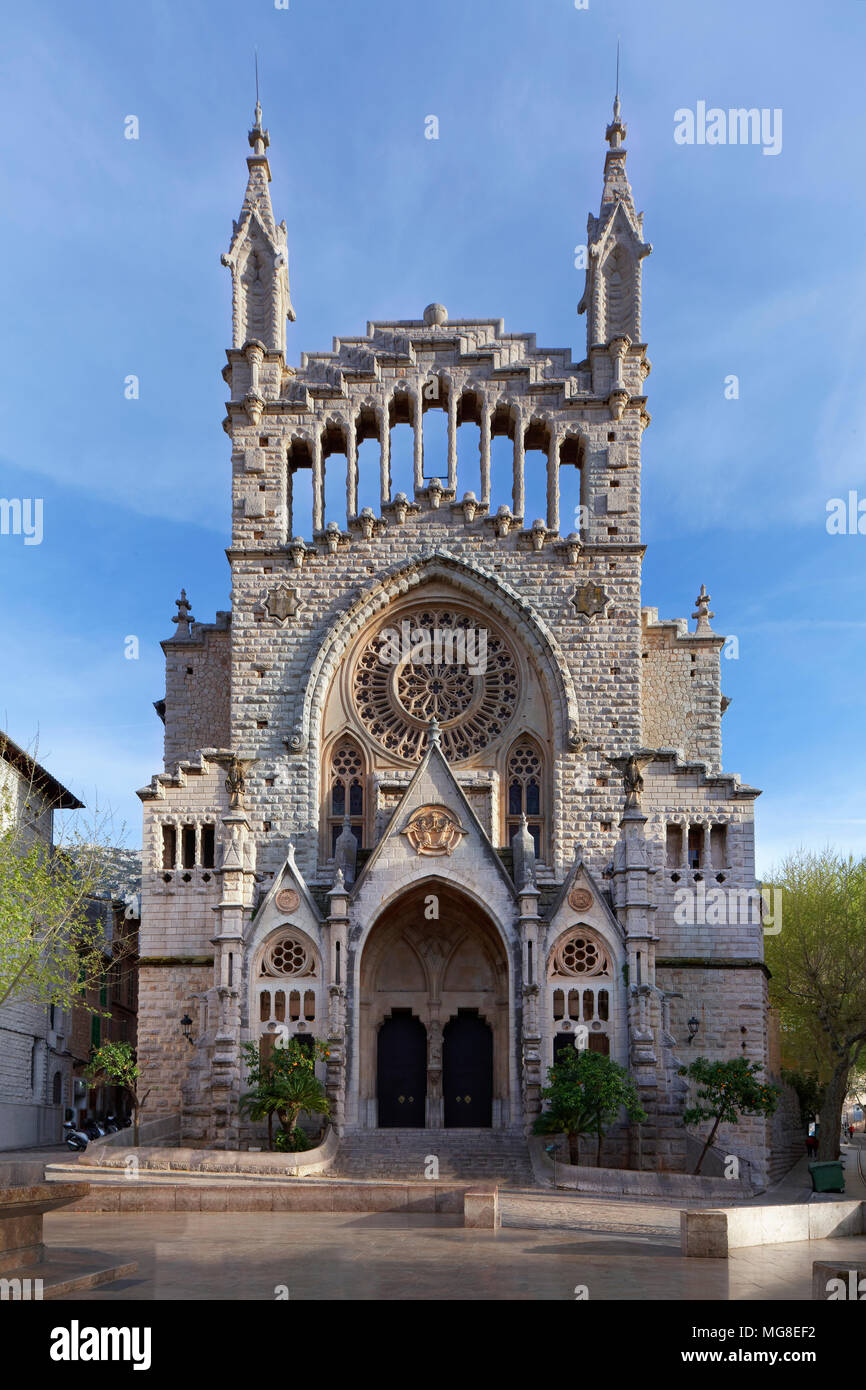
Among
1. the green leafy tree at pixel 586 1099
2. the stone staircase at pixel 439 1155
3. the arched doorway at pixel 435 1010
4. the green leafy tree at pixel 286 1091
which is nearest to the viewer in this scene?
the green leafy tree at pixel 586 1099

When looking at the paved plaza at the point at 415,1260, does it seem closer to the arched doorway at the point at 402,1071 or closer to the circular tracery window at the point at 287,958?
the circular tracery window at the point at 287,958

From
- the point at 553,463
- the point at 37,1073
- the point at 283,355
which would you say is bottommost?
the point at 37,1073

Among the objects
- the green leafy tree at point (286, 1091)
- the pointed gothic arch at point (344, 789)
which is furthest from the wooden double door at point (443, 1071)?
the pointed gothic arch at point (344, 789)

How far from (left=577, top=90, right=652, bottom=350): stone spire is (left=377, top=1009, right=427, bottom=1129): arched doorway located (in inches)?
816

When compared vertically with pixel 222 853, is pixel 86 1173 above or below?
below

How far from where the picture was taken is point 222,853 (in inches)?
1382

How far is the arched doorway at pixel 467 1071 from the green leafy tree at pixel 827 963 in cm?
1180

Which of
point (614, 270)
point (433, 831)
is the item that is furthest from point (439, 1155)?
point (614, 270)

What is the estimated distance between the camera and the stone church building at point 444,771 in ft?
109

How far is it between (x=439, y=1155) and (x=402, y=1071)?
561 cm
